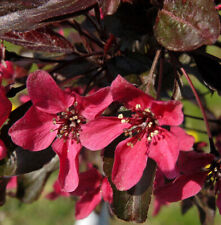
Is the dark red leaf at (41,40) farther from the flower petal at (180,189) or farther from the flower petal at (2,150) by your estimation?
the flower petal at (180,189)

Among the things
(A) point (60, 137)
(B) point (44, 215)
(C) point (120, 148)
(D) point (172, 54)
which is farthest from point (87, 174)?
(B) point (44, 215)

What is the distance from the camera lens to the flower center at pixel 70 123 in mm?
1002

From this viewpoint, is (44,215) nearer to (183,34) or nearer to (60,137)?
(60,137)

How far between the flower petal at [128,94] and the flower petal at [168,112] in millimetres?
30

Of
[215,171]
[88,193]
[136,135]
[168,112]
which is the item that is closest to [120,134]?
[136,135]

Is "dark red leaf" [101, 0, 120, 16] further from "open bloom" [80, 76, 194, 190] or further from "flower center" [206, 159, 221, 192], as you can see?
"flower center" [206, 159, 221, 192]

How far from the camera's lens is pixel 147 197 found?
33.8 inches

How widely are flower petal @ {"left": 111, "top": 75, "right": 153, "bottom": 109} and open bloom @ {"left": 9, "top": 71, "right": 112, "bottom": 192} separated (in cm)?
3

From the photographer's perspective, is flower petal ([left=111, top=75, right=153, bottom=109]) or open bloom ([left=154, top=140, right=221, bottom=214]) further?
open bloom ([left=154, top=140, right=221, bottom=214])

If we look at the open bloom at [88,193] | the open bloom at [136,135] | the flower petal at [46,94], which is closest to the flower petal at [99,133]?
the open bloom at [136,135]

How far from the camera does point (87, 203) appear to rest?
1261 mm

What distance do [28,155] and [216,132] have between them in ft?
3.33

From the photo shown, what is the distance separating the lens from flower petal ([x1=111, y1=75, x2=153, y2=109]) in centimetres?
79

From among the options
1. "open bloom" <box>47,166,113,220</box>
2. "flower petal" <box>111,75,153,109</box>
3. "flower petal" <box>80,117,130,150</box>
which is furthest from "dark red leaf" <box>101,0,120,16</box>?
"open bloom" <box>47,166,113,220</box>
